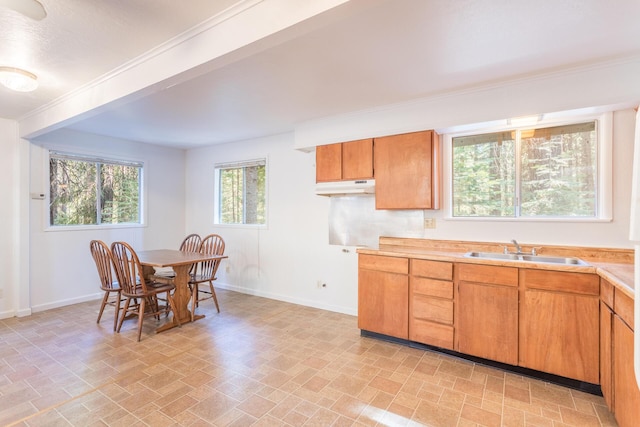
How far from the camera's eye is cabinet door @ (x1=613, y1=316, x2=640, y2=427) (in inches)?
61.9

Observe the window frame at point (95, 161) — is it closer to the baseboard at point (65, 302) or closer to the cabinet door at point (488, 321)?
the baseboard at point (65, 302)

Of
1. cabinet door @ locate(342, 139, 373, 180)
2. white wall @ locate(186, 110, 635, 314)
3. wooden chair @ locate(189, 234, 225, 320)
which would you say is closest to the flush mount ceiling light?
cabinet door @ locate(342, 139, 373, 180)

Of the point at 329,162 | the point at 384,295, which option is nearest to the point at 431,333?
the point at 384,295

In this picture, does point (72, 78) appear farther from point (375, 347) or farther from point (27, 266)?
point (375, 347)

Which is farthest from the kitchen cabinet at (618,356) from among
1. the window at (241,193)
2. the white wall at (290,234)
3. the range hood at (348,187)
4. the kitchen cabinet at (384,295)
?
the window at (241,193)

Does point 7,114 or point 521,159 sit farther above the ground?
point 7,114

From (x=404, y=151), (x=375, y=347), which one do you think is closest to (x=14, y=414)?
(x=375, y=347)

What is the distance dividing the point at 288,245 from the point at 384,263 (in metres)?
1.77

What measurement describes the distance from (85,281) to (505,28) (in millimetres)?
5461

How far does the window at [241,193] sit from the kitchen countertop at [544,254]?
85.4 inches

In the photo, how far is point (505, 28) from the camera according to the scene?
1.84m

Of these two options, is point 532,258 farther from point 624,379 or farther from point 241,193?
point 241,193

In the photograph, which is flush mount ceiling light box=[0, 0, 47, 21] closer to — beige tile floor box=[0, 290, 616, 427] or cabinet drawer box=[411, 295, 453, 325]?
beige tile floor box=[0, 290, 616, 427]

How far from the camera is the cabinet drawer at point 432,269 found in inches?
107
